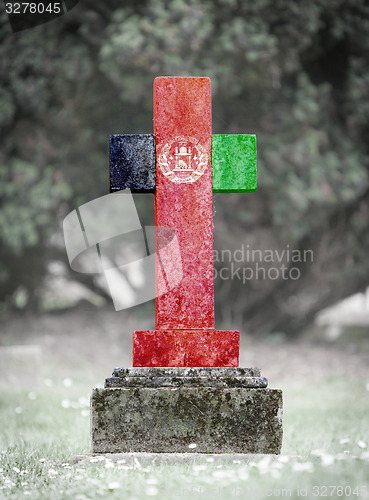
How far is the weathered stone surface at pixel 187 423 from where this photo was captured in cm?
344

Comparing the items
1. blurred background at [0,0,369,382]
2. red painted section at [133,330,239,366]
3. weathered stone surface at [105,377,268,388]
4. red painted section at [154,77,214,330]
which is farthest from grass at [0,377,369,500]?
blurred background at [0,0,369,382]

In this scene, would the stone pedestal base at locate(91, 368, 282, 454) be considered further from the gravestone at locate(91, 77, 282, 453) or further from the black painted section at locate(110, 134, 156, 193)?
the black painted section at locate(110, 134, 156, 193)

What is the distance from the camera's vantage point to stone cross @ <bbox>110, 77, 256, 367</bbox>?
373cm

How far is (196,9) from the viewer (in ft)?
27.3

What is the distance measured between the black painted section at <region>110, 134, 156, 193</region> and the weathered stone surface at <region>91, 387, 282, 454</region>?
132cm

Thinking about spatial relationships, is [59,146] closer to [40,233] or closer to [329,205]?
[40,233]

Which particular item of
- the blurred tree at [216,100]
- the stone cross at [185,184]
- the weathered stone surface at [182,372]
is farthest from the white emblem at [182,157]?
the blurred tree at [216,100]

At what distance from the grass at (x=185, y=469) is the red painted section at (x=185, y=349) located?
0.62 metres

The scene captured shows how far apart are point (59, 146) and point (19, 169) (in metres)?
0.96

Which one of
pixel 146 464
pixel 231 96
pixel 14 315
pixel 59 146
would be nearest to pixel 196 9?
pixel 231 96

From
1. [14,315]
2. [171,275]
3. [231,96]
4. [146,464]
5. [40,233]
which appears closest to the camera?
[146,464]

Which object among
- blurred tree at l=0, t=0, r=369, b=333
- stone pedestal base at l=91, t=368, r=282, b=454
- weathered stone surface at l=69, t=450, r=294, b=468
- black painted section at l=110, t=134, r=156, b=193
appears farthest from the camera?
blurred tree at l=0, t=0, r=369, b=333

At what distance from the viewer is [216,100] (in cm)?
906

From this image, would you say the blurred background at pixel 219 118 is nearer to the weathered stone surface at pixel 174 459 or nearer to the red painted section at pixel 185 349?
the red painted section at pixel 185 349
